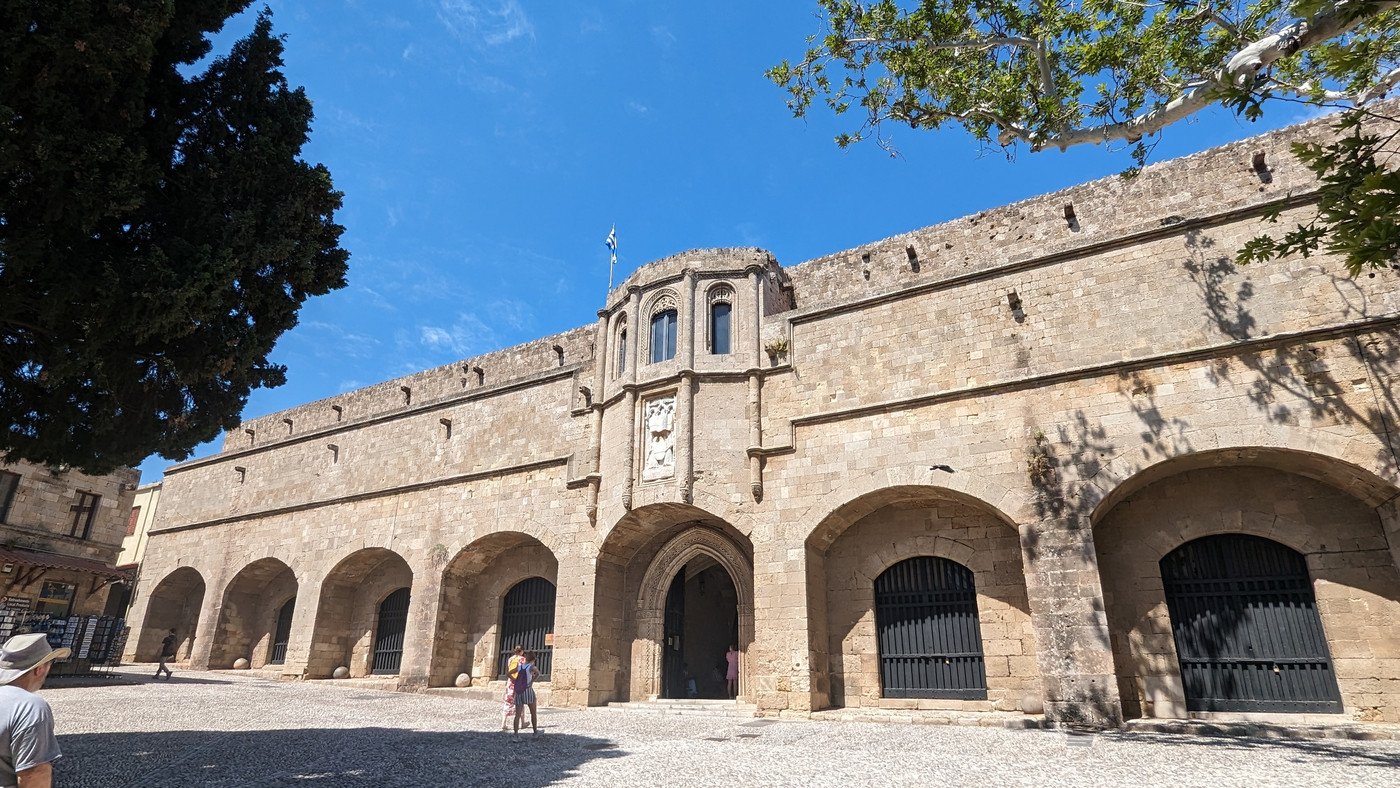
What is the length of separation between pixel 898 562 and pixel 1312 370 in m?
6.46

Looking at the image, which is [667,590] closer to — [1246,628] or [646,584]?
[646,584]

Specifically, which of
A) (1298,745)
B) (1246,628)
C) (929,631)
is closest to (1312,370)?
(1246,628)

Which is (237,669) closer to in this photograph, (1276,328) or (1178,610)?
(1178,610)

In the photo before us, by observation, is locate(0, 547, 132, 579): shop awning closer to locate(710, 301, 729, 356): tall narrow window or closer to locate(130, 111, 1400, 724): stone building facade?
locate(130, 111, 1400, 724): stone building facade

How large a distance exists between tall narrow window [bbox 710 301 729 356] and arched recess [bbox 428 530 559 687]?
594 cm

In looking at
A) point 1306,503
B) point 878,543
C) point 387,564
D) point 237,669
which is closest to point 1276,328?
point 1306,503

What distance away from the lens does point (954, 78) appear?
9836 mm

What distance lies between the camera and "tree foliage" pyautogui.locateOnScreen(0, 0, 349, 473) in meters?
5.53

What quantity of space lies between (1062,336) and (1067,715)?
220 inches

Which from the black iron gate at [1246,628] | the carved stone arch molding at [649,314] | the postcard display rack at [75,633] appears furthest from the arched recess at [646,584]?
the postcard display rack at [75,633]

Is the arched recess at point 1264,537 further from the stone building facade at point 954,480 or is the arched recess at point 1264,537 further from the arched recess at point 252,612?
the arched recess at point 252,612

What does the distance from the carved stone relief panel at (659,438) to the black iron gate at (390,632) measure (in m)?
8.65

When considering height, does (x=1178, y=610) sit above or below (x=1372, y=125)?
below

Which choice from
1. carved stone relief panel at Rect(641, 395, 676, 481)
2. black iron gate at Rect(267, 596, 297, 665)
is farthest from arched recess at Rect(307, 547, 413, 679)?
carved stone relief panel at Rect(641, 395, 676, 481)
